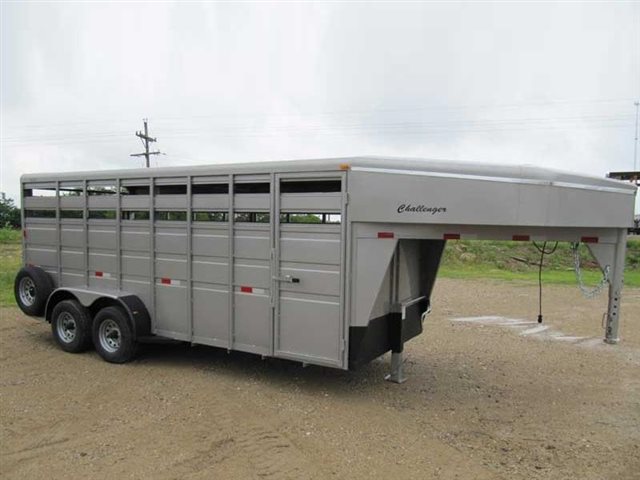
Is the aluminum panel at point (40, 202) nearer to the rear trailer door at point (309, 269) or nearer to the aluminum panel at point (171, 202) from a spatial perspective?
the aluminum panel at point (171, 202)

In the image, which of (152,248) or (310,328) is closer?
(310,328)

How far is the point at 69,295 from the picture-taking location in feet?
23.6

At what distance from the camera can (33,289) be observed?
7.59 m

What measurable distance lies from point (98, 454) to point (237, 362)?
105 inches

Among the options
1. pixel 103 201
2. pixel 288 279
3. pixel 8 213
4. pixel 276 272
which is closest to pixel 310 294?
pixel 288 279

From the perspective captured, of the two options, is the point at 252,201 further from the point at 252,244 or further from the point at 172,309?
the point at 172,309

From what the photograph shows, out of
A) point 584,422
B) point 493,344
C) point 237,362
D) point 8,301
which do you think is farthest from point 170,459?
point 8,301

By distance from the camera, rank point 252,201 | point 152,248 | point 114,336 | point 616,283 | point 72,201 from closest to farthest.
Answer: point 616,283 < point 252,201 < point 152,248 < point 114,336 < point 72,201

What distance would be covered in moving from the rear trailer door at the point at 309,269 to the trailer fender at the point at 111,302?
1968 mm

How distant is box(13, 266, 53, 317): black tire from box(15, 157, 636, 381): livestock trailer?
27 millimetres

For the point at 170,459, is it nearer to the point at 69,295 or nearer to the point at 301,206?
the point at 301,206

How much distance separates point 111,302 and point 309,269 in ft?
9.97

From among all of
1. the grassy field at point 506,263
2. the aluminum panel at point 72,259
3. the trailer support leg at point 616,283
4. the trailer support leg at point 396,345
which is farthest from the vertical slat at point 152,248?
the grassy field at point 506,263

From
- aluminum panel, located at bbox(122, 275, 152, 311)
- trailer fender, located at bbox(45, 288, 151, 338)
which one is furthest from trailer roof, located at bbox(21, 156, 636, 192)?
trailer fender, located at bbox(45, 288, 151, 338)
